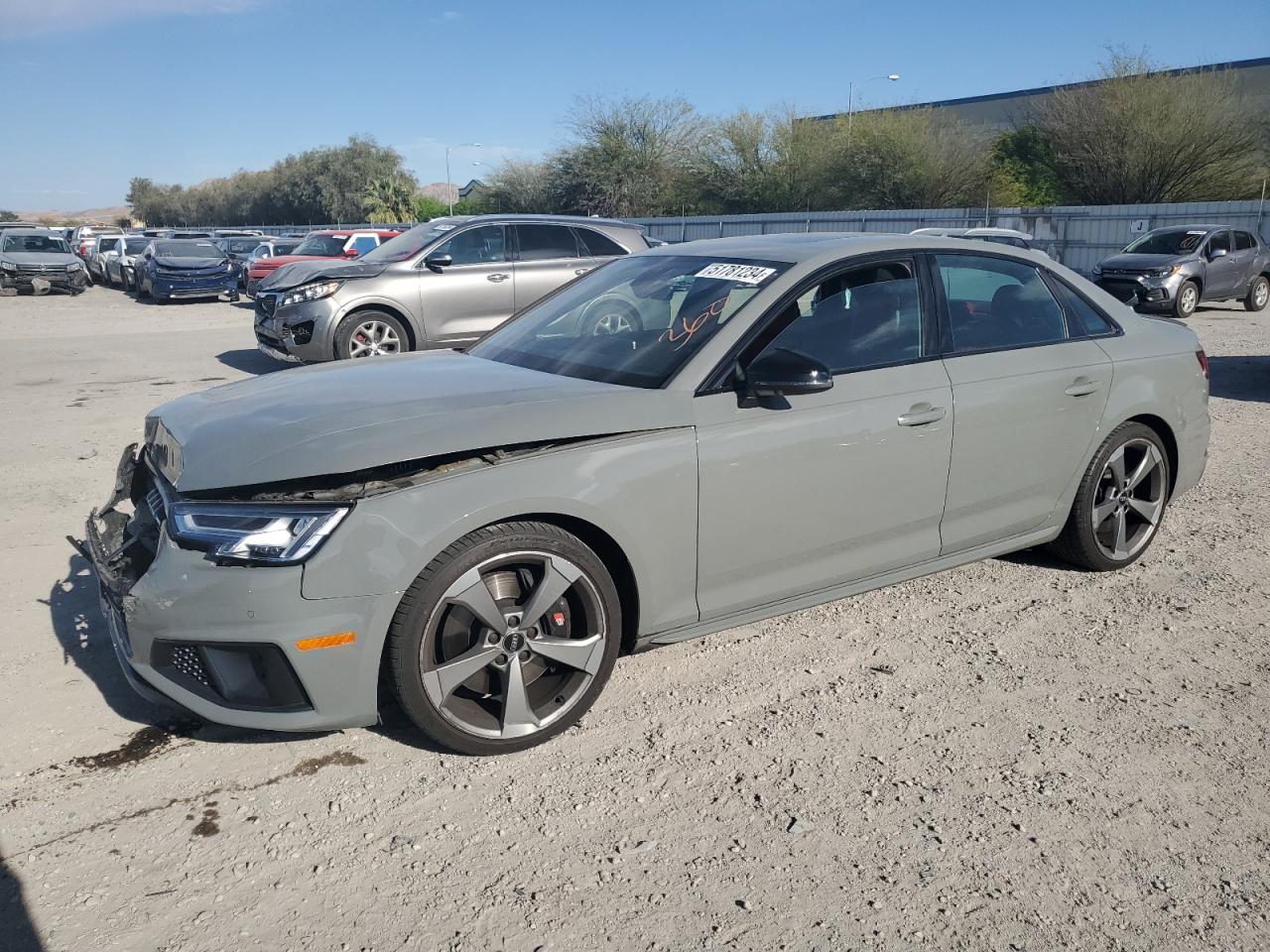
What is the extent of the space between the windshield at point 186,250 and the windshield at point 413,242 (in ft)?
45.4

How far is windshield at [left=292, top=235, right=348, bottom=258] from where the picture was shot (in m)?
20.1

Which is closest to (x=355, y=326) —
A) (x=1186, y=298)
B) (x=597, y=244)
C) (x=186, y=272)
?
(x=597, y=244)

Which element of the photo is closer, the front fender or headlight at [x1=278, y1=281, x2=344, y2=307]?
the front fender

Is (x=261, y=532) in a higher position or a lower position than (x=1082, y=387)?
lower

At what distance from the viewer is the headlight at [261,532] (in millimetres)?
2900

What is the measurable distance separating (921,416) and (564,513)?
1.59 meters

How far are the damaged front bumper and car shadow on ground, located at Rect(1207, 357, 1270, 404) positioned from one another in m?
8.27

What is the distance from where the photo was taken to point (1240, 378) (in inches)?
418

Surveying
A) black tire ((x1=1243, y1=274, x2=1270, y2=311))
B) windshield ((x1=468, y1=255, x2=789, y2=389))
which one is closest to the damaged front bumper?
windshield ((x1=468, y1=255, x2=789, y2=389))

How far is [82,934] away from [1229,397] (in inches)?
395

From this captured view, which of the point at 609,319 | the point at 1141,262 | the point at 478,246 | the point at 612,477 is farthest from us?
the point at 1141,262

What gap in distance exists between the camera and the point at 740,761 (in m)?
3.29

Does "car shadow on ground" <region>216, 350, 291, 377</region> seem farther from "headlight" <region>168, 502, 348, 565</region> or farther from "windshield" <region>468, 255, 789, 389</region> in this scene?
"headlight" <region>168, 502, 348, 565</region>

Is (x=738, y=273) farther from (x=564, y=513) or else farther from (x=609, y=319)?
(x=564, y=513)
